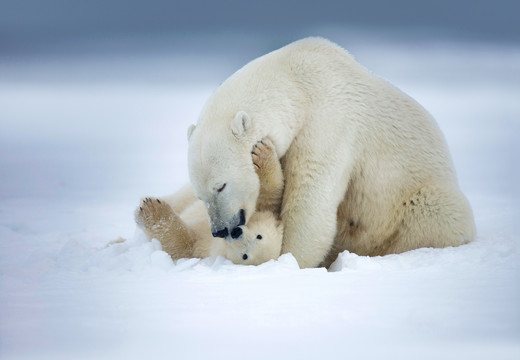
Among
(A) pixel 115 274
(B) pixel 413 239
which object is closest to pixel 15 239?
(A) pixel 115 274

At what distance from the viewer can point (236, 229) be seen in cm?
428

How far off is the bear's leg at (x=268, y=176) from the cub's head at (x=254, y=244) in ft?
0.71

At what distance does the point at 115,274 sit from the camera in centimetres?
404

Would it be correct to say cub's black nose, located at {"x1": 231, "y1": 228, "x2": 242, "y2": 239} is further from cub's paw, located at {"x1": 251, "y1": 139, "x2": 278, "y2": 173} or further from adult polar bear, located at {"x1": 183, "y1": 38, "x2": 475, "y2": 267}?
cub's paw, located at {"x1": 251, "y1": 139, "x2": 278, "y2": 173}

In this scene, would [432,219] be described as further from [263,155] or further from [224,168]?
[224,168]

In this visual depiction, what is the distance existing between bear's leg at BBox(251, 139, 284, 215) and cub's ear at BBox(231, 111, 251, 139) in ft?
0.53

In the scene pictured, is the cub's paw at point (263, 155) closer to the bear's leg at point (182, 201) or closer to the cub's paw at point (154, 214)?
the cub's paw at point (154, 214)

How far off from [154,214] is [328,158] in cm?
126

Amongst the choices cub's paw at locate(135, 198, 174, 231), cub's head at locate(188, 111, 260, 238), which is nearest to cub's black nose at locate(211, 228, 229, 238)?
cub's head at locate(188, 111, 260, 238)

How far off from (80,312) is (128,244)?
5.54ft

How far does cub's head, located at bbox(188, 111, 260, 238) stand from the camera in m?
4.24

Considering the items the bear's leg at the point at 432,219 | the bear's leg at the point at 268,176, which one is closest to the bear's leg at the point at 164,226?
the bear's leg at the point at 268,176

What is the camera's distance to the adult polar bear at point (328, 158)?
14.1 feet

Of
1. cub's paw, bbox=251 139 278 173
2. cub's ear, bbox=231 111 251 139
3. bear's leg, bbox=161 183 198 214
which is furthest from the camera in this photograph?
bear's leg, bbox=161 183 198 214
